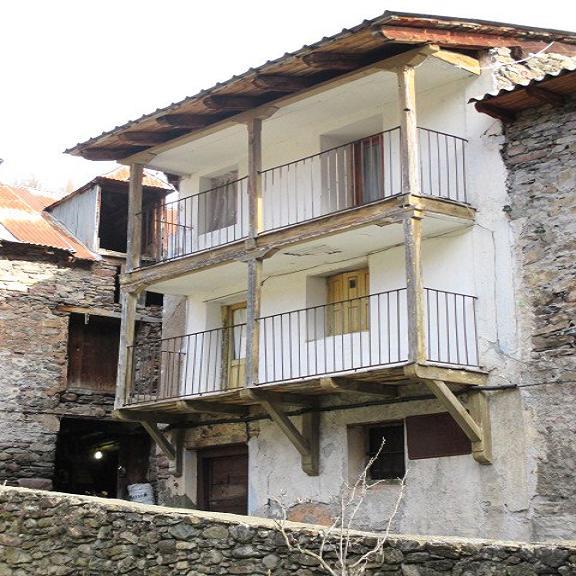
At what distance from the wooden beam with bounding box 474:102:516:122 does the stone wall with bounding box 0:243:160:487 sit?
31.1 ft

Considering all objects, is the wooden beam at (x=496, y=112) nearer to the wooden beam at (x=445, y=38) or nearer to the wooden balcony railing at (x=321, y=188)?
the wooden balcony railing at (x=321, y=188)

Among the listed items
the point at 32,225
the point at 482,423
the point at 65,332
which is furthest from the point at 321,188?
the point at 32,225

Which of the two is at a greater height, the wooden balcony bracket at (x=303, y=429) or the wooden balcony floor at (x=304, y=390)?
the wooden balcony floor at (x=304, y=390)

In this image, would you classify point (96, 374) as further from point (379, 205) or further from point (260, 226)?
point (379, 205)

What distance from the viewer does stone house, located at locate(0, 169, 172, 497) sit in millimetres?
19562

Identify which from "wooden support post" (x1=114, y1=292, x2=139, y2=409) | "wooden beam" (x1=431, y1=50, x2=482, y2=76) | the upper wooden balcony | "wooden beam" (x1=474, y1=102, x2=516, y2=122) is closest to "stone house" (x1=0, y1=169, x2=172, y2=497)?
the upper wooden balcony

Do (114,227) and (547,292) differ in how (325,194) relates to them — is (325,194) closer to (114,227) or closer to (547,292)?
(547,292)

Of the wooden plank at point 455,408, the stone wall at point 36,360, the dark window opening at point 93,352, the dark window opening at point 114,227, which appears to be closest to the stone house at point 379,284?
the wooden plank at point 455,408

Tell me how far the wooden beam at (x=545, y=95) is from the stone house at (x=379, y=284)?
2.1 inches

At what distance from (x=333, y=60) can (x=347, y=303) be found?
11.6 ft

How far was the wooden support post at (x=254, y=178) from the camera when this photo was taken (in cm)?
1537

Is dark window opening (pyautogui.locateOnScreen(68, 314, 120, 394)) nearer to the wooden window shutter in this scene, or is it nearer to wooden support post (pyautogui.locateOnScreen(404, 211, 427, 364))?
the wooden window shutter

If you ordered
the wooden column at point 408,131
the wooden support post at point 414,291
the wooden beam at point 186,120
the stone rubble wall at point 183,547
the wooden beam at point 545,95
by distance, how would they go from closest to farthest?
the stone rubble wall at point 183,547 < the wooden support post at point 414,291 < the wooden beam at point 545,95 < the wooden column at point 408,131 < the wooden beam at point 186,120

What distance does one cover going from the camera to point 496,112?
14.0m
